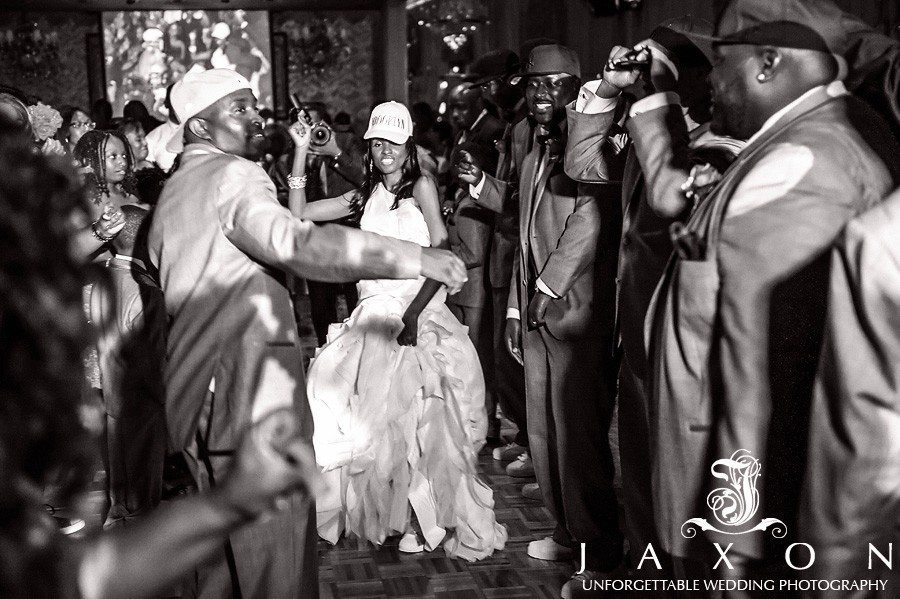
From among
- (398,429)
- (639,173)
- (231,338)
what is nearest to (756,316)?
(639,173)

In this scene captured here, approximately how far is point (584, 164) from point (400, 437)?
1351mm

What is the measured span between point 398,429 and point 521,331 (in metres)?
0.64

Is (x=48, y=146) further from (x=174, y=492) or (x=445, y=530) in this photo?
(x=445, y=530)

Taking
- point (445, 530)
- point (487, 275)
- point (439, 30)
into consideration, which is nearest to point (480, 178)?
point (487, 275)

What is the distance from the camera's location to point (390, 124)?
4059mm

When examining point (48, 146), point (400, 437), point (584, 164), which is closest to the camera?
point (584, 164)

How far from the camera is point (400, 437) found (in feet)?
12.2

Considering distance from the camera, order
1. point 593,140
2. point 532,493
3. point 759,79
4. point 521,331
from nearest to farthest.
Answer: point 759,79
point 593,140
point 521,331
point 532,493

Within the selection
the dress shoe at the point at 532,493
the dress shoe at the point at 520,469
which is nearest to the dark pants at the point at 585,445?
the dress shoe at the point at 532,493

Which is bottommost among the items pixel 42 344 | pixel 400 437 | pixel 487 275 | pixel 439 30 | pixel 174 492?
pixel 174 492

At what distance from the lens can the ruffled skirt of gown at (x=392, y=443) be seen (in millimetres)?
3699

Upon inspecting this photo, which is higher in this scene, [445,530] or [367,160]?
[367,160]

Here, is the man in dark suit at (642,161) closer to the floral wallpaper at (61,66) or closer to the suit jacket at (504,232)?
the suit jacket at (504,232)

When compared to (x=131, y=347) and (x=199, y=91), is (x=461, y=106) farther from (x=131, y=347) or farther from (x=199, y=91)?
(x=199, y=91)
